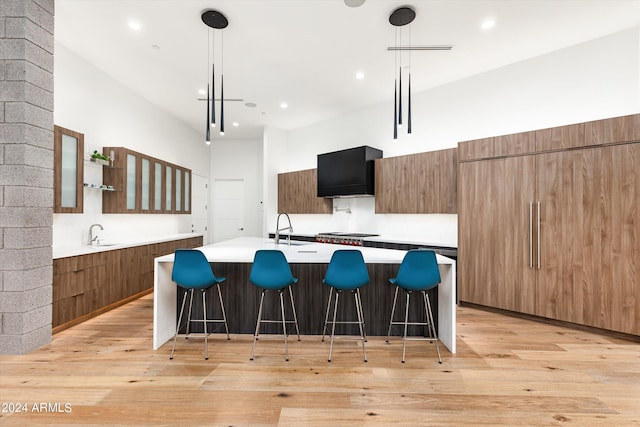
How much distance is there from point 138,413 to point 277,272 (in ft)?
4.22

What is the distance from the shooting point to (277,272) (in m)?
2.60

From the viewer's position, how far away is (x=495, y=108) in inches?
171

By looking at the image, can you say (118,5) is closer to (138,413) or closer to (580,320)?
(138,413)

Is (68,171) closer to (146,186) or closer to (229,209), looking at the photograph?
(146,186)

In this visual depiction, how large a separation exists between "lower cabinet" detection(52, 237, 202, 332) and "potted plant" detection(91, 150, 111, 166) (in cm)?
125

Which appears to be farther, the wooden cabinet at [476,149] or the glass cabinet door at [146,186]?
the glass cabinet door at [146,186]

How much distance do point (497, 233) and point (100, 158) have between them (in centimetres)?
540

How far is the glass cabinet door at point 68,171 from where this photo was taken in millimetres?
3314

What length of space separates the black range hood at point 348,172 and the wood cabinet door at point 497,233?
5.26ft

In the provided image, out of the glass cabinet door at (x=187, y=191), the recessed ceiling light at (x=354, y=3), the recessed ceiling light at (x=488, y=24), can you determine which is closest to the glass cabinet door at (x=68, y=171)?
the glass cabinet door at (x=187, y=191)

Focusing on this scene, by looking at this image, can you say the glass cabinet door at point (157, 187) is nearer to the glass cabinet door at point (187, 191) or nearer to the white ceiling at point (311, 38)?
the glass cabinet door at point (187, 191)

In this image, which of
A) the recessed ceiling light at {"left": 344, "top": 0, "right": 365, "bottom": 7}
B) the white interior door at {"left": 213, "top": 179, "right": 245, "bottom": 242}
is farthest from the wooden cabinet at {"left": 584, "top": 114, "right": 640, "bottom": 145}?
the white interior door at {"left": 213, "top": 179, "right": 245, "bottom": 242}

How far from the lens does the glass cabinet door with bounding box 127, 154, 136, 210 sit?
15.2 ft

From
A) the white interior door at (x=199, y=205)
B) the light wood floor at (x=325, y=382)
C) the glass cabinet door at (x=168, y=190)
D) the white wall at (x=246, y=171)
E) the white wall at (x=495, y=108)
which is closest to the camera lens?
the light wood floor at (x=325, y=382)
